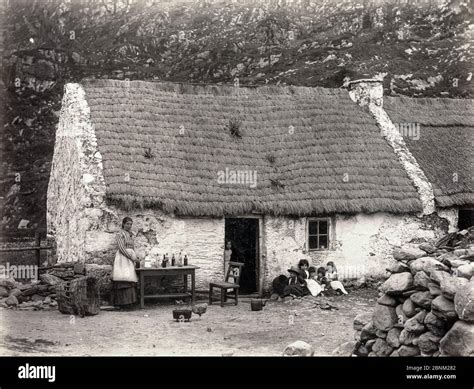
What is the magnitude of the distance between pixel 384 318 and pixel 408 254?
3.32ft

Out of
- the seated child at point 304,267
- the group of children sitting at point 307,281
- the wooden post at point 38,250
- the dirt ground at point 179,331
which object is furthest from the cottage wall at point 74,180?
the seated child at point 304,267

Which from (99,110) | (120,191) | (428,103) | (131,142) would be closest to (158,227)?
(120,191)

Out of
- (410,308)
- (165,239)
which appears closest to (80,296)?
(165,239)

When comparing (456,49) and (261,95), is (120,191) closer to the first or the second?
(261,95)

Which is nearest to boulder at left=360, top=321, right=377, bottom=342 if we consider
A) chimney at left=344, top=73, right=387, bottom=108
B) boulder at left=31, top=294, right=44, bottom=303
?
boulder at left=31, top=294, right=44, bottom=303

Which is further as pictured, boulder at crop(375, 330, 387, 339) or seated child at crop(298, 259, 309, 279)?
seated child at crop(298, 259, 309, 279)

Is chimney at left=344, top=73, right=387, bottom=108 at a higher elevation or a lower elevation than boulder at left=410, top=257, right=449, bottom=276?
higher

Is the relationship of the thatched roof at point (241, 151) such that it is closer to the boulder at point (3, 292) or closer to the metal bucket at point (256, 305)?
the metal bucket at point (256, 305)

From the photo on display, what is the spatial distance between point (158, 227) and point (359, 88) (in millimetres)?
8122

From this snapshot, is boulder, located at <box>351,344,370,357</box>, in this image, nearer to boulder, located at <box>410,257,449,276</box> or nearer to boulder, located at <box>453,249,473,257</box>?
boulder, located at <box>410,257,449,276</box>

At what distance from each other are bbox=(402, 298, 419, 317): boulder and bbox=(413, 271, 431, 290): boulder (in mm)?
240

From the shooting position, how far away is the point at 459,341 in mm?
7793

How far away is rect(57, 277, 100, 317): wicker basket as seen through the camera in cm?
1311
